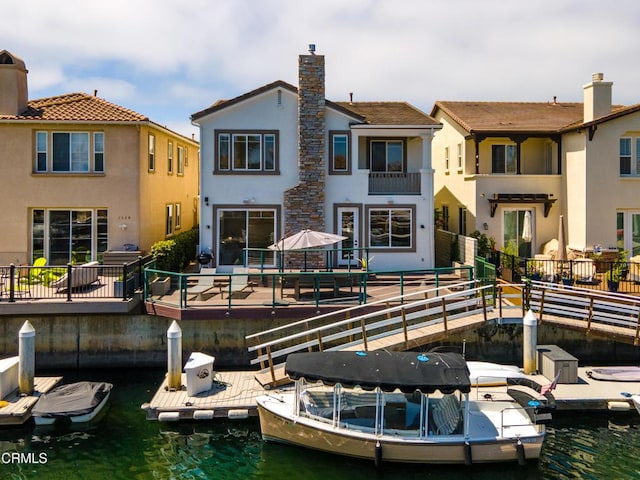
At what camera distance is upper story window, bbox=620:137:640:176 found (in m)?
25.2

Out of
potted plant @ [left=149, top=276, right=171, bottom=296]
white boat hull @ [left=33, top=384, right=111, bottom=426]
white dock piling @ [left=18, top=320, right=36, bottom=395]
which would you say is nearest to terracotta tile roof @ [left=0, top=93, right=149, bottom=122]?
potted plant @ [left=149, top=276, right=171, bottom=296]

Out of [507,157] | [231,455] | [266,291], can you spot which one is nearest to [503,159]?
[507,157]

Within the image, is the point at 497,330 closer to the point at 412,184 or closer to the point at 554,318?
the point at 554,318

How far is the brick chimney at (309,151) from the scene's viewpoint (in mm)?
23312

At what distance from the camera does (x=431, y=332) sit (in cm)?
1669

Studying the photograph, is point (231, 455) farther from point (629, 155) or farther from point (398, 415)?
point (629, 155)

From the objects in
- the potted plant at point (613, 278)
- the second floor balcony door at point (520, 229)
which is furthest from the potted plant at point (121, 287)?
the second floor balcony door at point (520, 229)

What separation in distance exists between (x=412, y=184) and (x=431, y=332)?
30.9 feet

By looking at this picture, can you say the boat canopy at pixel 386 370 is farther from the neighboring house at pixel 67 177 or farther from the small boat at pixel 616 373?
the neighboring house at pixel 67 177

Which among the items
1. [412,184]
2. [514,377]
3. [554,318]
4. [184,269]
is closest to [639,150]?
[412,184]

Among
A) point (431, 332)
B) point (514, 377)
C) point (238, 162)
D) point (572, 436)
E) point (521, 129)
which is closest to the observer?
point (572, 436)

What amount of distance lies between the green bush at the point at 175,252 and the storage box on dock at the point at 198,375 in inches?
262

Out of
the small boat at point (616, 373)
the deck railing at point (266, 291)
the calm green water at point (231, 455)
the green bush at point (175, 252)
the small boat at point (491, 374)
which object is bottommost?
the calm green water at point (231, 455)

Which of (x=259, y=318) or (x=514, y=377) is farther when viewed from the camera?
(x=259, y=318)
